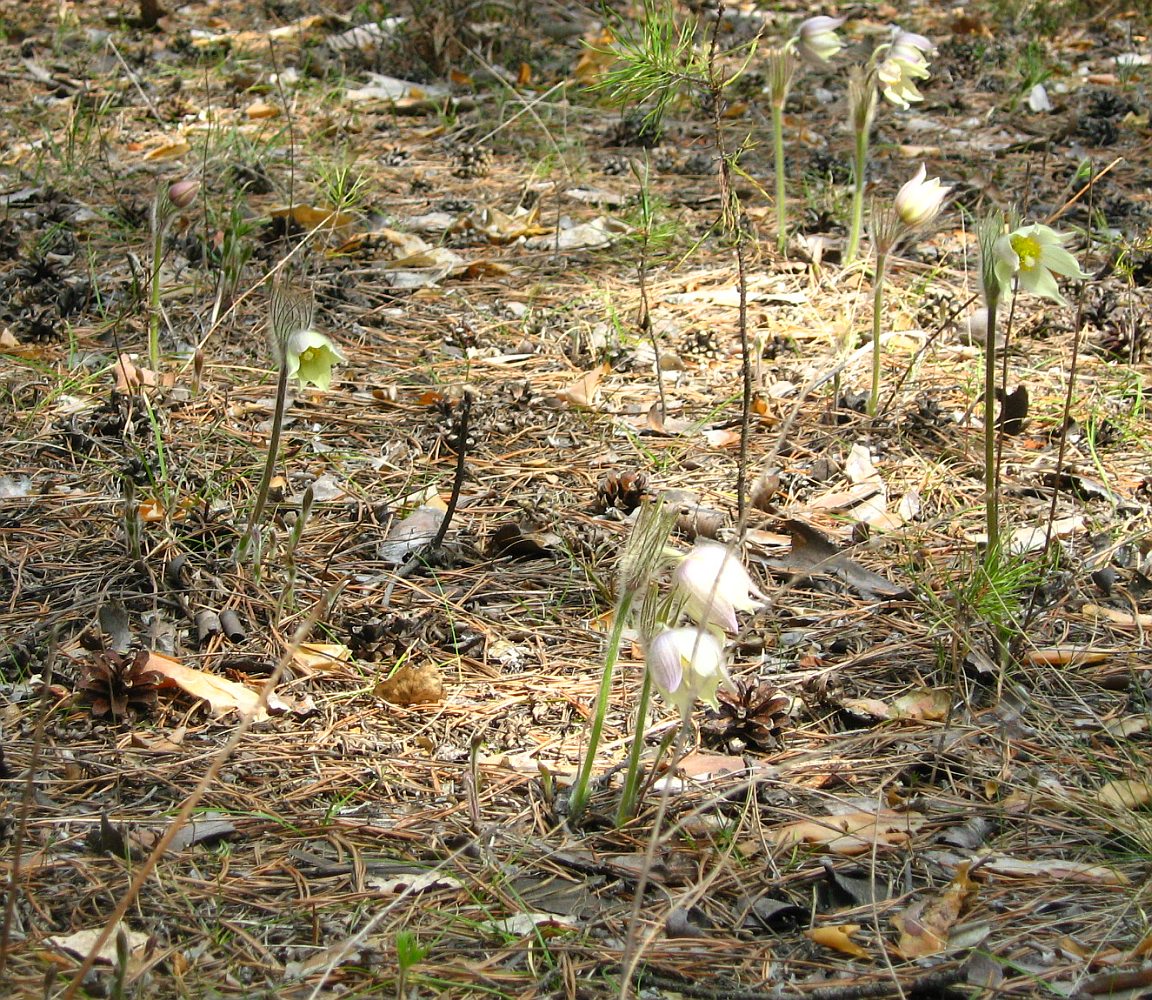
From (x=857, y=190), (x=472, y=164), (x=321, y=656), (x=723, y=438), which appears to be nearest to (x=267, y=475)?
(x=321, y=656)

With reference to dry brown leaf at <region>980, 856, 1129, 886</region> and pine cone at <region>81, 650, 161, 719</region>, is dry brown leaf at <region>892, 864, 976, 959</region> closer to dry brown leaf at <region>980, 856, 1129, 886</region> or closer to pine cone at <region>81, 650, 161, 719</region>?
dry brown leaf at <region>980, 856, 1129, 886</region>

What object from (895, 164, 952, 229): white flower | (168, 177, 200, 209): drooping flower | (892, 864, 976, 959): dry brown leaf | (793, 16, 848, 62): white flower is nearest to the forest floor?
(892, 864, 976, 959): dry brown leaf

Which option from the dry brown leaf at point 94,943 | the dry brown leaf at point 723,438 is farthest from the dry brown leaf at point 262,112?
the dry brown leaf at point 94,943

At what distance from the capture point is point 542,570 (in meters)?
2.39

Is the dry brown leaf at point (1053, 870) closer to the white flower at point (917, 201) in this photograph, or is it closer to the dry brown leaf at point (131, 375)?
the white flower at point (917, 201)

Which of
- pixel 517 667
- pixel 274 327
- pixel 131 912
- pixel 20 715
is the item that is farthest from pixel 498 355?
pixel 131 912

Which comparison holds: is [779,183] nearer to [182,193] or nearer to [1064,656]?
[182,193]

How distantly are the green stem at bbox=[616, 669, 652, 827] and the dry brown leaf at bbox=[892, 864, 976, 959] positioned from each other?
0.39 metres

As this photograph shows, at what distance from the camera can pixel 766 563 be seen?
2379 millimetres

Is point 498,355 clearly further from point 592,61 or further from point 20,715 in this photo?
point 592,61

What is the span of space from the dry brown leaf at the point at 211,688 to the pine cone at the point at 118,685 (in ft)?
0.14

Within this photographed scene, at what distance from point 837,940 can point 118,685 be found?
1.17 meters

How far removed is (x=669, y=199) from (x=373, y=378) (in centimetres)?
149

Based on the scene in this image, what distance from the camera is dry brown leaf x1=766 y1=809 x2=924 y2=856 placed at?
5.43ft
